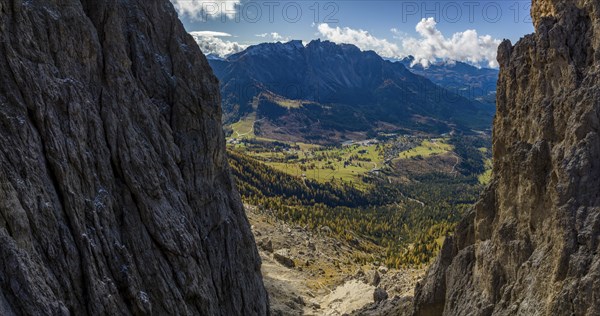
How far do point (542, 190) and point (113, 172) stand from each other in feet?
95.7

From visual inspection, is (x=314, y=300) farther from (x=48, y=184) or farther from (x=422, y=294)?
(x=48, y=184)

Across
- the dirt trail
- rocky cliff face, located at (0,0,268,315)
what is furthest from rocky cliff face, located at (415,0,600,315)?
rocky cliff face, located at (0,0,268,315)

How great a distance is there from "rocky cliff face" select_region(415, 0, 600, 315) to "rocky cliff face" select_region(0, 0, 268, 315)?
21152mm

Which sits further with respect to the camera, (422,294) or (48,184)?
(422,294)

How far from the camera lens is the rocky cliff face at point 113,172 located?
22.8 meters

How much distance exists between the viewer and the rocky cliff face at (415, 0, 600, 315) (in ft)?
80.9

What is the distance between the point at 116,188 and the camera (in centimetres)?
3038

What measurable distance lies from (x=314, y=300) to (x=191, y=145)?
132 feet

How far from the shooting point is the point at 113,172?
3064cm

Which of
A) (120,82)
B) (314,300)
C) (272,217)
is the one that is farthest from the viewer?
(272,217)

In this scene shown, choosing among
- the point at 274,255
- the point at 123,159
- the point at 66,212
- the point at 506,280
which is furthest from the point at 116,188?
the point at 274,255

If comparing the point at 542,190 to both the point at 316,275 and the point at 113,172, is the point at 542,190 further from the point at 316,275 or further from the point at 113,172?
the point at 316,275

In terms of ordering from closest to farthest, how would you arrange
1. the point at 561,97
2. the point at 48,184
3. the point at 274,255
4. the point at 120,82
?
the point at 48,184 → the point at 561,97 → the point at 120,82 → the point at 274,255

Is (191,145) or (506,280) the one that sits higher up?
(191,145)
